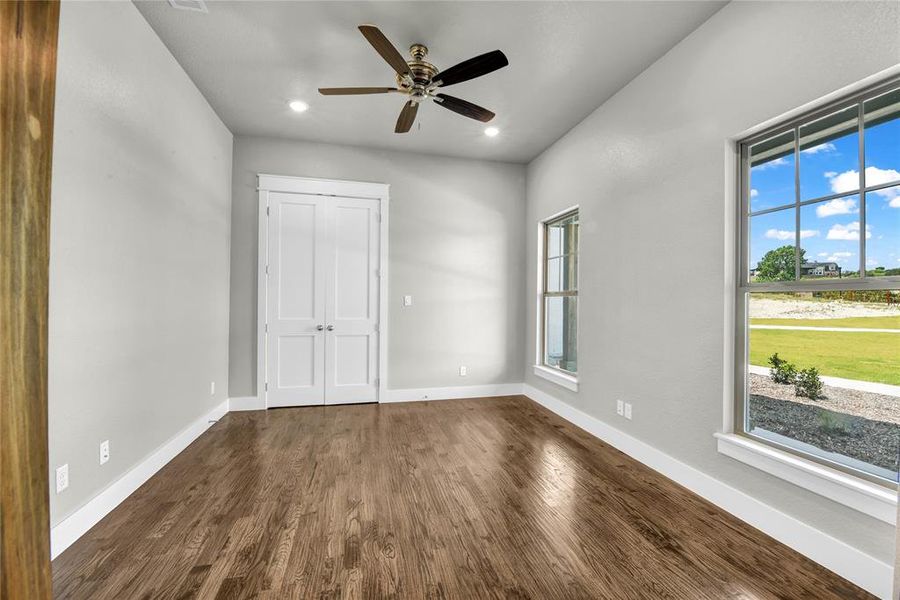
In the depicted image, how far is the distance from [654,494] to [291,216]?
13.3 ft

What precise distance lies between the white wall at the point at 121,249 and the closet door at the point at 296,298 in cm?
82

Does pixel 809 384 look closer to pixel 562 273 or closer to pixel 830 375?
pixel 830 375

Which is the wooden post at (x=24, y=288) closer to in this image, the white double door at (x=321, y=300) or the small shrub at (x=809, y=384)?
the small shrub at (x=809, y=384)

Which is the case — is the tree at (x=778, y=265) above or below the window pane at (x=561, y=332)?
above

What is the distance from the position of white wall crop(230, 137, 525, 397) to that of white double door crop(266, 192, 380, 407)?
21 cm

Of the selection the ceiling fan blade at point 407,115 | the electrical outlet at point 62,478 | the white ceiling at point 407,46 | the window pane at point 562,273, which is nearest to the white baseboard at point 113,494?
the electrical outlet at point 62,478

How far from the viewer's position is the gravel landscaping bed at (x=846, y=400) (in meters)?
1.67

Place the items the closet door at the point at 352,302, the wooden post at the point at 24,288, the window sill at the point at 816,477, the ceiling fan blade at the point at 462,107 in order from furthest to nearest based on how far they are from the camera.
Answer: the closet door at the point at 352,302, the ceiling fan blade at the point at 462,107, the window sill at the point at 816,477, the wooden post at the point at 24,288

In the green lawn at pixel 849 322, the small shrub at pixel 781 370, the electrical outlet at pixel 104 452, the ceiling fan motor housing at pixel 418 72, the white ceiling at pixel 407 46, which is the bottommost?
the electrical outlet at pixel 104 452

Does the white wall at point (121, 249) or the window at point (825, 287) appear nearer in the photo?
the window at point (825, 287)

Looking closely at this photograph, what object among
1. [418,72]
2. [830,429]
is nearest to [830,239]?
[830,429]

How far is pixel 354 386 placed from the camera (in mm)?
4387

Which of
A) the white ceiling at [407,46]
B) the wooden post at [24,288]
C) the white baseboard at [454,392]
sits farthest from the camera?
the white baseboard at [454,392]

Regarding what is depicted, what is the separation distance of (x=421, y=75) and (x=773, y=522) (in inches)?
129
